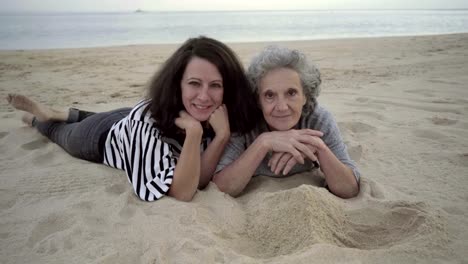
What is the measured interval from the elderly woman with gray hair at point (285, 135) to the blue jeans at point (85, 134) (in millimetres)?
1377

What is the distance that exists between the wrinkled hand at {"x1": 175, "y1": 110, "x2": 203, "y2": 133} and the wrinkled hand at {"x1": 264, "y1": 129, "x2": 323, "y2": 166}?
1.67 ft

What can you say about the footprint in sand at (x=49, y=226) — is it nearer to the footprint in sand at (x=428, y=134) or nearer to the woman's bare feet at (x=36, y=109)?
the woman's bare feet at (x=36, y=109)

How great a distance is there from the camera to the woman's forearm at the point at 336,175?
100 inches

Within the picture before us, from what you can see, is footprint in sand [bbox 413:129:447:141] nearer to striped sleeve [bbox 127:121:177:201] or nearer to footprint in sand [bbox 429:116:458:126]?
footprint in sand [bbox 429:116:458:126]

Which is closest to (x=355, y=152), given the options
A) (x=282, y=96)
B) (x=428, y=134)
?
(x=428, y=134)

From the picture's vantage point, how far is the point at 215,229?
85.7 inches

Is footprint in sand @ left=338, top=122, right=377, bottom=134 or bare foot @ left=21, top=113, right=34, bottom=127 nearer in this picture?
footprint in sand @ left=338, top=122, right=377, bottom=134

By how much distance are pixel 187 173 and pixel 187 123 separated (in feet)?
1.19

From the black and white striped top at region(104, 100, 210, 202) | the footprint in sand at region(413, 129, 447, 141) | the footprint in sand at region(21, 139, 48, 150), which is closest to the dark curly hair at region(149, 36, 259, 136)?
the black and white striped top at region(104, 100, 210, 202)

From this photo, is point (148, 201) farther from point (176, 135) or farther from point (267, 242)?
point (267, 242)

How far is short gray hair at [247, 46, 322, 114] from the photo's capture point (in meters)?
2.58

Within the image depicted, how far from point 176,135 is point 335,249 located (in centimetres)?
151

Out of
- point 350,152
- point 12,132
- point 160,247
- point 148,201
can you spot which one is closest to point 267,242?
point 160,247

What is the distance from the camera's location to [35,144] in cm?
396
